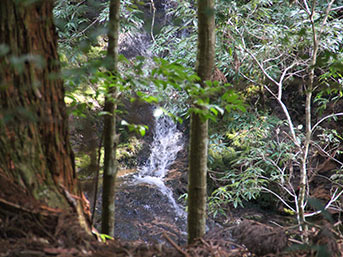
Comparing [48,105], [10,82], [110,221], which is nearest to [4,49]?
[10,82]

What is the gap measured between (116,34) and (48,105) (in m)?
0.73

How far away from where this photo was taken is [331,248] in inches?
47.6

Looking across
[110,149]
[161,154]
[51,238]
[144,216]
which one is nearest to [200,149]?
[110,149]

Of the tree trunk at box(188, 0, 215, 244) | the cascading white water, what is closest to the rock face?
the cascading white water

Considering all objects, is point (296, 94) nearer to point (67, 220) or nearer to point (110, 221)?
point (110, 221)

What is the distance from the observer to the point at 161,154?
23.1 feet

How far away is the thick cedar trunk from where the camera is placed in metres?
1.07

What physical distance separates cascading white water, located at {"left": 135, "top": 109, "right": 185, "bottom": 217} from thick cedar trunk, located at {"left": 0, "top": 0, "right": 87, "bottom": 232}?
4786 millimetres

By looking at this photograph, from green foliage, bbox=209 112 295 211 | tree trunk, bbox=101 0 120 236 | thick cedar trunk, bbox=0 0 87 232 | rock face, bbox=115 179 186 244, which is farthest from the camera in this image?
rock face, bbox=115 179 186 244

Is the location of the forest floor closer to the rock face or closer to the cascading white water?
the rock face

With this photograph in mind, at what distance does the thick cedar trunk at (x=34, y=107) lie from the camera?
1.07 m

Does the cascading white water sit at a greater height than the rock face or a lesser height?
greater

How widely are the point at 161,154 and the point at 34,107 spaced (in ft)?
19.6

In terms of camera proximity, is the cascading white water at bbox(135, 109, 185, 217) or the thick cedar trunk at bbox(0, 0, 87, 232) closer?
the thick cedar trunk at bbox(0, 0, 87, 232)
